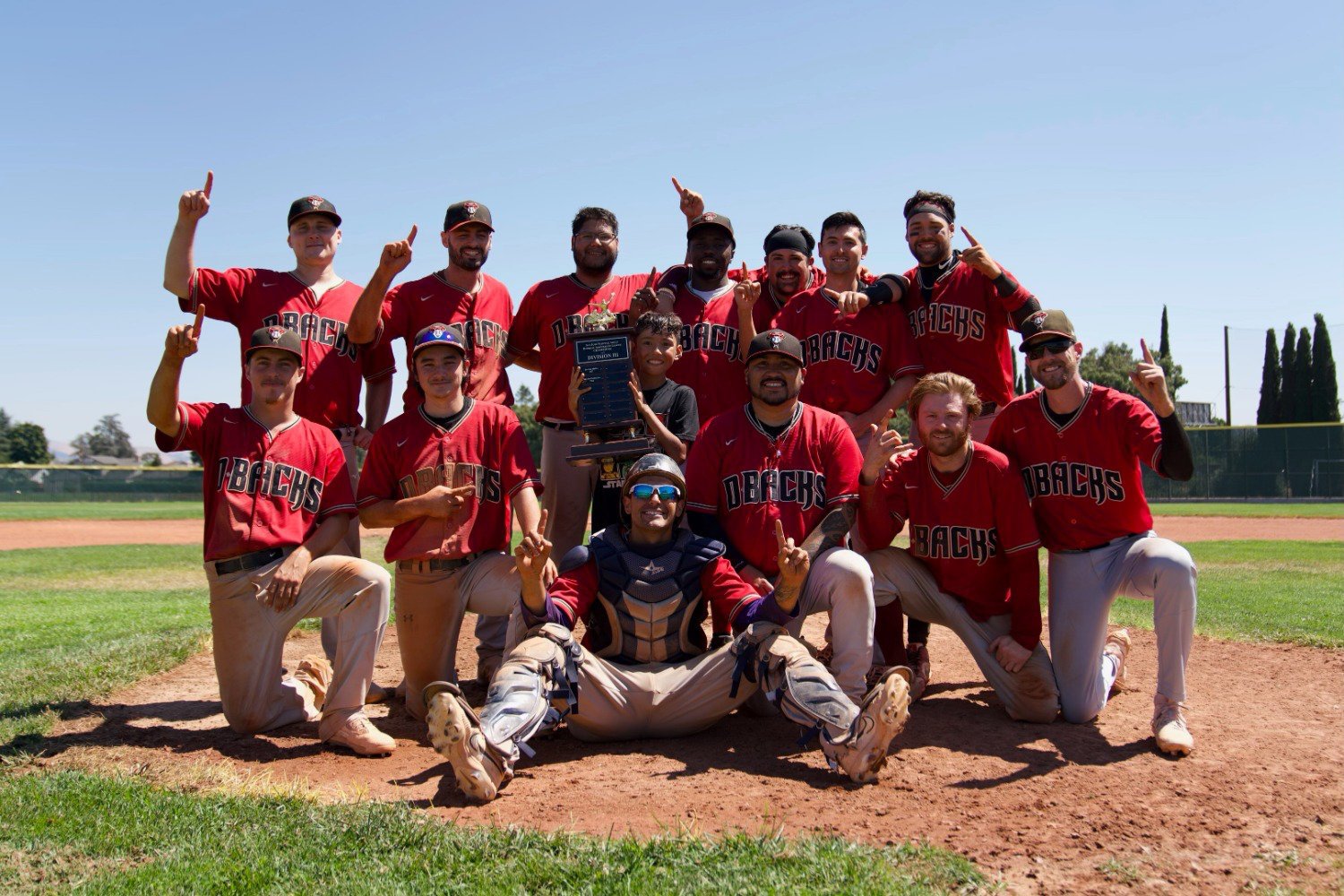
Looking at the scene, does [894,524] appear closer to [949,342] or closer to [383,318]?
[949,342]

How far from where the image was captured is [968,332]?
6.42 m

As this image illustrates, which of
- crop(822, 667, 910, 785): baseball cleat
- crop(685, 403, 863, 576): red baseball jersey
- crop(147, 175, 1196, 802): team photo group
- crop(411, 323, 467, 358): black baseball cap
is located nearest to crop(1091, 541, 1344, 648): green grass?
crop(147, 175, 1196, 802): team photo group

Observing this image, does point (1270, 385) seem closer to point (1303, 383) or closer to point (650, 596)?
point (1303, 383)

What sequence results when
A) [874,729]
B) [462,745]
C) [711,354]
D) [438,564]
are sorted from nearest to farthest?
[462,745] < [874,729] < [438,564] < [711,354]

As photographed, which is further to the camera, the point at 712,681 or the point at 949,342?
the point at 949,342

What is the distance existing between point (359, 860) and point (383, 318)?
3904 millimetres

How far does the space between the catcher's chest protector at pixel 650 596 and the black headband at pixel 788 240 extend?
244cm

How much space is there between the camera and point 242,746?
5.23 meters

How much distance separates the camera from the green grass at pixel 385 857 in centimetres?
325

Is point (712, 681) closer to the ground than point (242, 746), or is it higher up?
higher up

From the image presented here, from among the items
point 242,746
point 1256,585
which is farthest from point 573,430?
point 1256,585

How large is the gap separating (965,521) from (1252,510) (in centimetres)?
2927

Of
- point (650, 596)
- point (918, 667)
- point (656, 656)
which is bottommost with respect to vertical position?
point (918, 667)

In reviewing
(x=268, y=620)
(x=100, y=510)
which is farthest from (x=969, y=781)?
(x=100, y=510)
